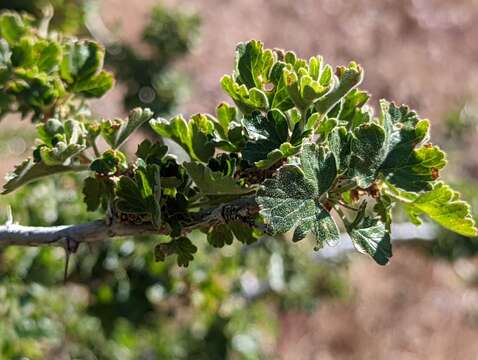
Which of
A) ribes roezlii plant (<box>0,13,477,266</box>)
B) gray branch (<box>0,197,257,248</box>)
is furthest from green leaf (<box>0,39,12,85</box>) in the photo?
gray branch (<box>0,197,257,248</box>)

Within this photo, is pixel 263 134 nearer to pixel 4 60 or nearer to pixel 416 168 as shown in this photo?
pixel 416 168

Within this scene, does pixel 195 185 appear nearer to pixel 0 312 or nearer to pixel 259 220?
pixel 259 220

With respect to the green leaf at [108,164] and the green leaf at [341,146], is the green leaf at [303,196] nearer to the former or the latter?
the green leaf at [341,146]

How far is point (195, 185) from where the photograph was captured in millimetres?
1271

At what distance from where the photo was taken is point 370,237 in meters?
1.14

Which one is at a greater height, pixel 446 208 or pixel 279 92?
pixel 279 92

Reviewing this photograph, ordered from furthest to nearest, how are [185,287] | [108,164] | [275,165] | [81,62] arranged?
[185,287], [81,62], [108,164], [275,165]

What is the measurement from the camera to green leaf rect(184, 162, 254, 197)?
115cm

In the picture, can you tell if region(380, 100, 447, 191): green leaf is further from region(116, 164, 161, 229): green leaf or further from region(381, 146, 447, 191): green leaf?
region(116, 164, 161, 229): green leaf

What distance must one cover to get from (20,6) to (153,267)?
5.39 feet

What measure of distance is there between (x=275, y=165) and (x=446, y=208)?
289mm

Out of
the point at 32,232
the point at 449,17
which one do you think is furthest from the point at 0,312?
the point at 449,17

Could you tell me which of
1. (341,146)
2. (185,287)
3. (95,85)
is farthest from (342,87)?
(185,287)

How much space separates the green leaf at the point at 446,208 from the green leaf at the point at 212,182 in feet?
0.95
